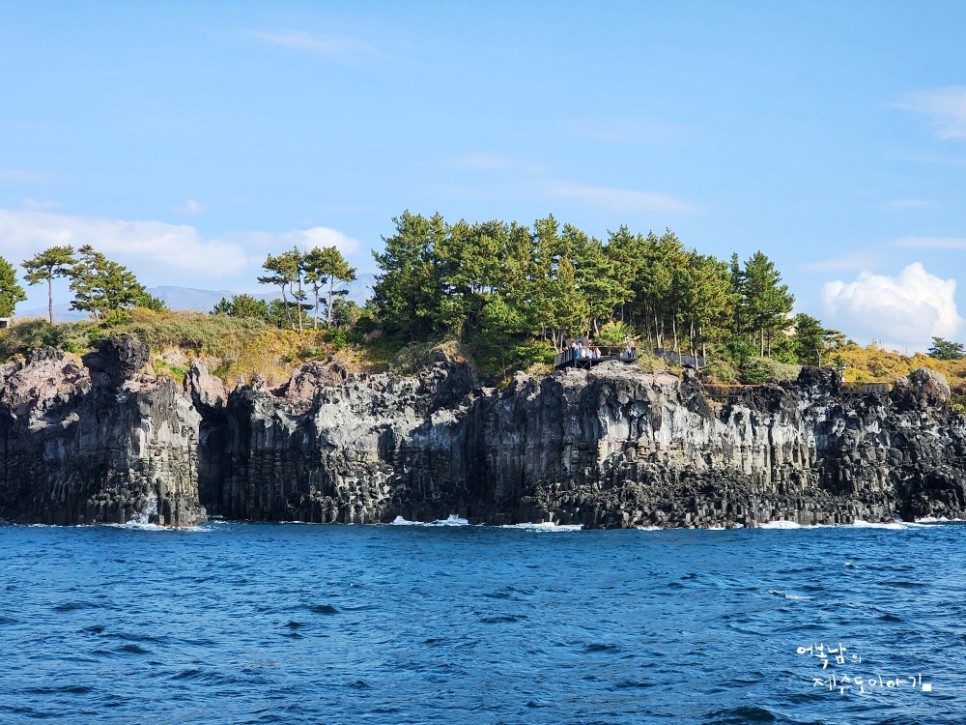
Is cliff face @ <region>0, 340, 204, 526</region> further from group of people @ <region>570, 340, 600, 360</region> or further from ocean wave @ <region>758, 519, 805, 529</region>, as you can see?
ocean wave @ <region>758, 519, 805, 529</region>

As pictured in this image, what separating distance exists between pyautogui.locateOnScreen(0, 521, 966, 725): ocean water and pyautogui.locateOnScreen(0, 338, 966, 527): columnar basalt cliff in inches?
591

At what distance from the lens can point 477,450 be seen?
89.3 meters

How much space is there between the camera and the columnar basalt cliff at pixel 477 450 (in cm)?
8294

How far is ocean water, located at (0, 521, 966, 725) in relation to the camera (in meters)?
31.2

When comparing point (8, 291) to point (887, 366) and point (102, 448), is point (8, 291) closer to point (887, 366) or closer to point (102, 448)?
point (102, 448)

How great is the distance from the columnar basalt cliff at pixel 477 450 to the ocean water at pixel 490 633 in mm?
15010

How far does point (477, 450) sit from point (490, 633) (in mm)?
48518

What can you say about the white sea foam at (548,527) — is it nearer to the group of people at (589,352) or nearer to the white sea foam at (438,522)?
the white sea foam at (438,522)

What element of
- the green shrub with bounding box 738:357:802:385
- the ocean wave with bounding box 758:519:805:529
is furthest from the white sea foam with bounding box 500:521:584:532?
the green shrub with bounding box 738:357:802:385

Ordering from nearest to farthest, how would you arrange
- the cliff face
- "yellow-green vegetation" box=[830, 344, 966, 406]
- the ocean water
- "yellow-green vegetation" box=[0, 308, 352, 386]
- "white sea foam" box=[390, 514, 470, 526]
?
1. the ocean water
2. the cliff face
3. "white sea foam" box=[390, 514, 470, 526]
4. "yellow-green vegetation" box=[0, 308, 352, 386]
5. "yellow-green vegetation" box=[830, 344, 966, 406]

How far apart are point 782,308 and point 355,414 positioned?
45.1 meters

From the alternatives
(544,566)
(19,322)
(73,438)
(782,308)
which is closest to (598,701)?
(544,566)

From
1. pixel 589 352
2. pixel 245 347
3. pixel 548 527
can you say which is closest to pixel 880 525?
pixel 548 527

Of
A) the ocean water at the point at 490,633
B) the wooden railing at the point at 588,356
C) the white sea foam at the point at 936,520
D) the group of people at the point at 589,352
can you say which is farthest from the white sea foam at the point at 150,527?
the white sea foam at the point at 936,520
